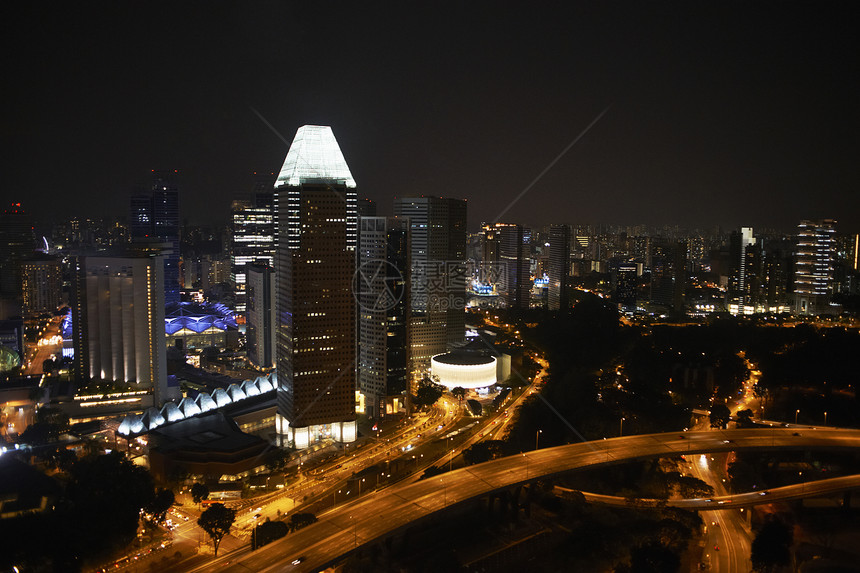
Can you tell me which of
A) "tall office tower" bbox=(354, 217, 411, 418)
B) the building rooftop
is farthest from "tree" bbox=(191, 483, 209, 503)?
the building rooftop

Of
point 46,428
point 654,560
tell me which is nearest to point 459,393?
point 654,560

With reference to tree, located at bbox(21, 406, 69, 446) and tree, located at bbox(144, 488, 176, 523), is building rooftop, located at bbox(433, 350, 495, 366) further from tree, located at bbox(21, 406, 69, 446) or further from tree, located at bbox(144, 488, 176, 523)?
tree, located at bbox(21, 406, 69, 446)

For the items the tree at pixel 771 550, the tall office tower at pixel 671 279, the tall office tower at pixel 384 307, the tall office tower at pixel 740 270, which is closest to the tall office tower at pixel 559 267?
the tall office tower at pixel 671 279

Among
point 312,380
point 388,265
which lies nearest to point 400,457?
point 312,380

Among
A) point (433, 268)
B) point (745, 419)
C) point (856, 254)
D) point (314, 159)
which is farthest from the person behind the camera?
point (856, 254)

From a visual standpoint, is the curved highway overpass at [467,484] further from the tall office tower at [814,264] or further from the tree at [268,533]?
the tall office tower at [814,264]

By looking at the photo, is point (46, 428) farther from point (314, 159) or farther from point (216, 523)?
point (314, 159)

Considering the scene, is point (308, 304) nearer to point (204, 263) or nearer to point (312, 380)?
point (312, 380)

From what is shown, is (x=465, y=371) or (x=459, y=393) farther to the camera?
(x=465, y=371)
